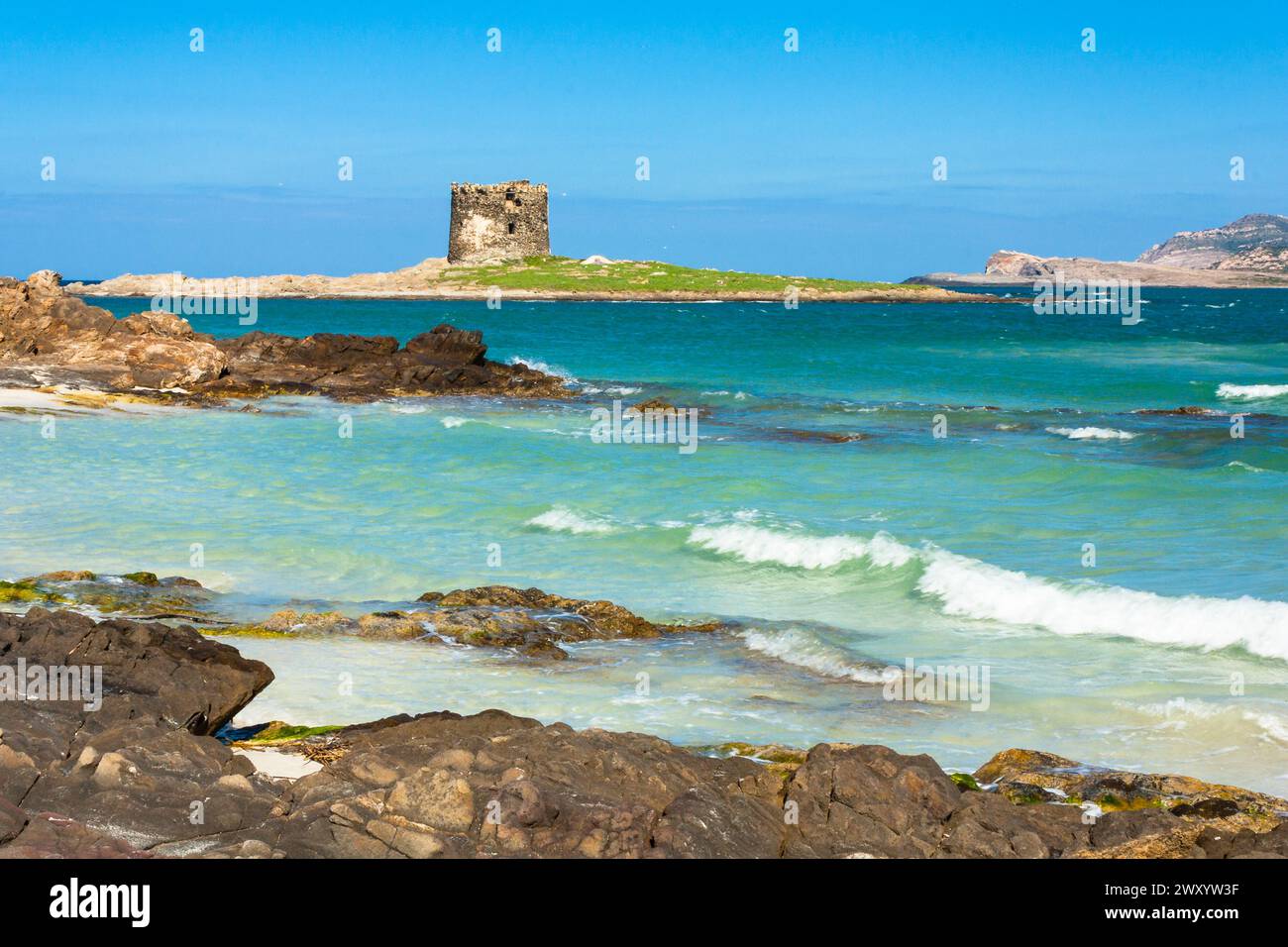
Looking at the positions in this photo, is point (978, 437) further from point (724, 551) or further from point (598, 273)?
point (598, 273)

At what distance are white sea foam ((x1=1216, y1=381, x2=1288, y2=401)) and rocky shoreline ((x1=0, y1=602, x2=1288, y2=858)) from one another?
105ft

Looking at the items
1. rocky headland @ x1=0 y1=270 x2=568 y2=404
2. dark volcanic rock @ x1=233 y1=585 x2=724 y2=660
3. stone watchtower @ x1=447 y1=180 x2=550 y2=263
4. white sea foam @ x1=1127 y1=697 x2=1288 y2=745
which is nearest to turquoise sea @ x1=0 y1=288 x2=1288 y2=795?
white sea foam @ x1=1127 y1=697 x2=1288 y2=745

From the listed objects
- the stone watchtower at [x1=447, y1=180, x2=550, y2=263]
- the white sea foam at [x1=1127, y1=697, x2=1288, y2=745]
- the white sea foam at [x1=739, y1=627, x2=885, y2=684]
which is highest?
the stone watchtower at [x1=447, y1=180, x2=550, y2=263]

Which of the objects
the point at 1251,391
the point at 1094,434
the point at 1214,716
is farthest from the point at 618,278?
the point at 1214,716

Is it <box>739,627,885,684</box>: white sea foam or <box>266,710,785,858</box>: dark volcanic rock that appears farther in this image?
<box>739,627,885,684</box>: white sea foam

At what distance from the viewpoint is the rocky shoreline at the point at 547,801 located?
20.9 ft

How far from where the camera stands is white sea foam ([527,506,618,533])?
18.1 meters

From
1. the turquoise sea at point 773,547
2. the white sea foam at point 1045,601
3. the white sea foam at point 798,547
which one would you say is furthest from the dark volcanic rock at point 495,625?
the white sea foam at point 798,547

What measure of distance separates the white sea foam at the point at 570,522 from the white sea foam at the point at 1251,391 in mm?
24512

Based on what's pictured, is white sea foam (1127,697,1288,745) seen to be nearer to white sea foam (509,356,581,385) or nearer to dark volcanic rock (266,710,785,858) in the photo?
dark volcanic rock (266,710,785,858)

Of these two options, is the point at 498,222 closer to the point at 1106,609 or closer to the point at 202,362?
the point at 202,362

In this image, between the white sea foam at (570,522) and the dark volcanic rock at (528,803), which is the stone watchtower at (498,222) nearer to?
the white sea foam at (570,522)

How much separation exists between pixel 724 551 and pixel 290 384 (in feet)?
74.0
